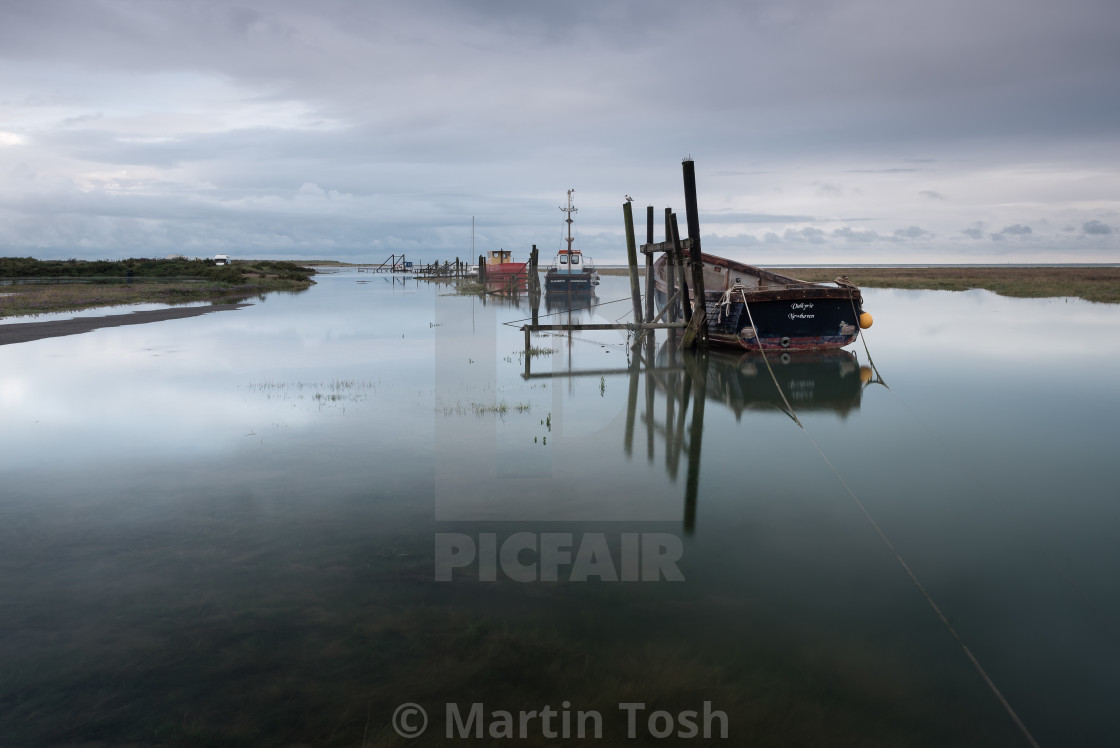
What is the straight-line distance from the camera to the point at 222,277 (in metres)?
67.0

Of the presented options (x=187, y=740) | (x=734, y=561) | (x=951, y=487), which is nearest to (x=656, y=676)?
(x=734, y=561)

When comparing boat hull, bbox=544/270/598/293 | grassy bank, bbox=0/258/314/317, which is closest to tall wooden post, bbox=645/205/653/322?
boat hull, bbox=544/270/598/293

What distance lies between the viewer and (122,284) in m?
57.5

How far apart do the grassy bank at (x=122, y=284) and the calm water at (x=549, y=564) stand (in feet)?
97.0

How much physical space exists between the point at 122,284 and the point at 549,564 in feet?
204

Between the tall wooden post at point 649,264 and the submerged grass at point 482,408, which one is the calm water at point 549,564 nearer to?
the submerged grass at point 482,408

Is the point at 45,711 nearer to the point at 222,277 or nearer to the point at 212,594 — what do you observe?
the point at 212,594

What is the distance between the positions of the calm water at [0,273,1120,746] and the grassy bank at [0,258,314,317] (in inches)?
1163

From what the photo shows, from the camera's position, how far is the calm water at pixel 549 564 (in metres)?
4.93

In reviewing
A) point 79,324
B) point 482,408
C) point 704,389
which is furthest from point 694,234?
point 79,324

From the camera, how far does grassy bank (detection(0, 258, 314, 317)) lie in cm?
4052

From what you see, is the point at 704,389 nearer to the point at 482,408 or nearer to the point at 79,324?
the point at 482,408

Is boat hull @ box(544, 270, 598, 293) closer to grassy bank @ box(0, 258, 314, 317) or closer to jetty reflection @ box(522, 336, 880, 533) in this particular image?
grassy bank @ box(0, 258, 314, 317)

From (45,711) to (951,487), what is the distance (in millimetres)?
10127
